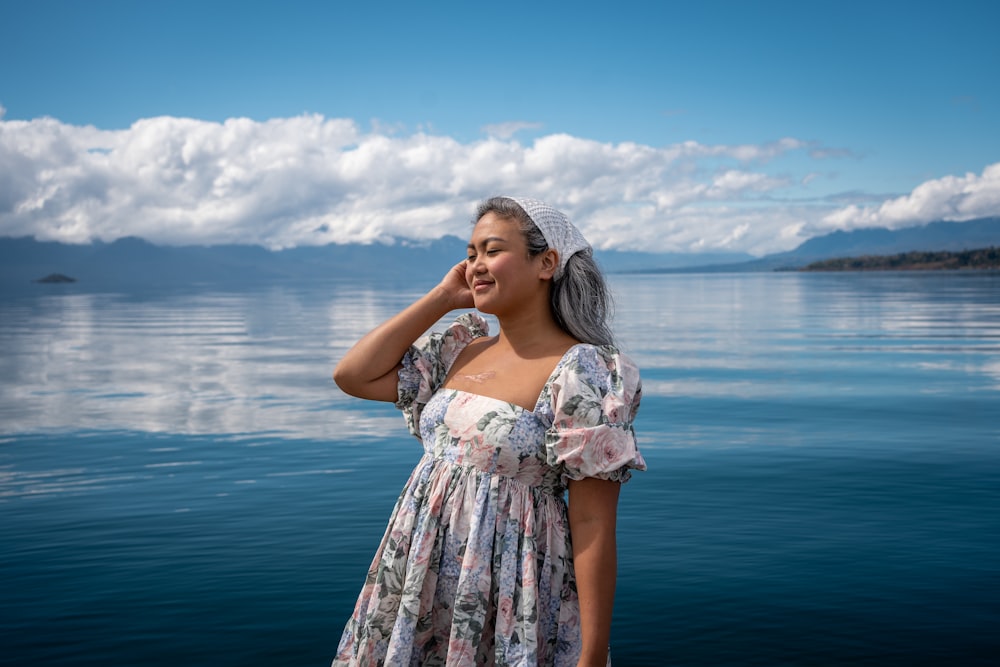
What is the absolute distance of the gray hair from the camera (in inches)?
125

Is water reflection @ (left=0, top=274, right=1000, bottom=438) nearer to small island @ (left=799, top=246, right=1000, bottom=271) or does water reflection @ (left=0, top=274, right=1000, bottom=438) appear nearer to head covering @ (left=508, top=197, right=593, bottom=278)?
head covering @ (left=508, top=197, right=593, bottom=278)

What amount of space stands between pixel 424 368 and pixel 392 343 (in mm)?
151

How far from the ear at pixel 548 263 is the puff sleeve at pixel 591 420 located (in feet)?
0.95

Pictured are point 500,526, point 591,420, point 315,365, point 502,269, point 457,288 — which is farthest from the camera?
point 315,365

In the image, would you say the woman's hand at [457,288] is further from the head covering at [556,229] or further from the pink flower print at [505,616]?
the pink flower print at [505,616]

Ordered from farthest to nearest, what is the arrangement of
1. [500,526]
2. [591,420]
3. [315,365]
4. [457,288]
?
1. [315,365]
2. [457,288]
3. [500,526]
4. [591,420]

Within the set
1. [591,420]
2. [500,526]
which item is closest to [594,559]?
[500,526]

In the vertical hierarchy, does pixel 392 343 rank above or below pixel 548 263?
below

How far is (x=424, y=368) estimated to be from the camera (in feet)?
11.4

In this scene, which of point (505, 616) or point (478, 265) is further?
point (478, 265)

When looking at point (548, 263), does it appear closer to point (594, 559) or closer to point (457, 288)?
point (457, 288)

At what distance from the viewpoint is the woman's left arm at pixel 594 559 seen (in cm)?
294

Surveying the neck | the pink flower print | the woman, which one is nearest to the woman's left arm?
the woman

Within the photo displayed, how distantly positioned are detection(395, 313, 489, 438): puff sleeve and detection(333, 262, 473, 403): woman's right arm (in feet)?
0.13
